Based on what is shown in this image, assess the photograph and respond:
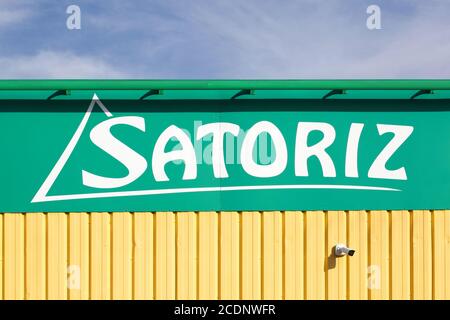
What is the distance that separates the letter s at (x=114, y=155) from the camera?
416 cm

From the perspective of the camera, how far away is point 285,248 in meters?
4.20

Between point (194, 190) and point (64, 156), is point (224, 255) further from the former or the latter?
point (64, 156)

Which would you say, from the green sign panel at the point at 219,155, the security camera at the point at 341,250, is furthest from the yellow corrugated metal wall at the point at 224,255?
the green sign panel at the point at 219,155

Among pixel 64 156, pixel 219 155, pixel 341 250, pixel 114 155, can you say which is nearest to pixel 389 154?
pixel 341 250

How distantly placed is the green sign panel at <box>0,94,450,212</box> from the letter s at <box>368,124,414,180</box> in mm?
13

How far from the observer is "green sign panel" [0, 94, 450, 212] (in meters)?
4.15

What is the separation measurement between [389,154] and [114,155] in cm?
356

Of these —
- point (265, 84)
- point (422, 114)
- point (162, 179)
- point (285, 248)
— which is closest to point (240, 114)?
point (265, 84)

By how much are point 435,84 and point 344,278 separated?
2.79 meters

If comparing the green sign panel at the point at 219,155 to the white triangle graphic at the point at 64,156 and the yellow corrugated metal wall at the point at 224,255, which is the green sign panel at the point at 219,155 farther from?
the yellow corrugated metal wall at the point at 224,255

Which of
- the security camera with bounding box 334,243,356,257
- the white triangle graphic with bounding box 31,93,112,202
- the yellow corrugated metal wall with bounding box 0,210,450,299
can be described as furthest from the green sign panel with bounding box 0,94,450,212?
the security camera with bounding box 334,243,356,257

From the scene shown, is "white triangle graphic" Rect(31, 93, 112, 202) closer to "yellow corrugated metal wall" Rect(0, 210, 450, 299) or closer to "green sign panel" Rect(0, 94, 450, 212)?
"green sign panel" Rect(0, 94, 450, 212)

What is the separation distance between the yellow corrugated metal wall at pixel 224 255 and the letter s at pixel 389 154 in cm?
49

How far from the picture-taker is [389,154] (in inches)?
168
